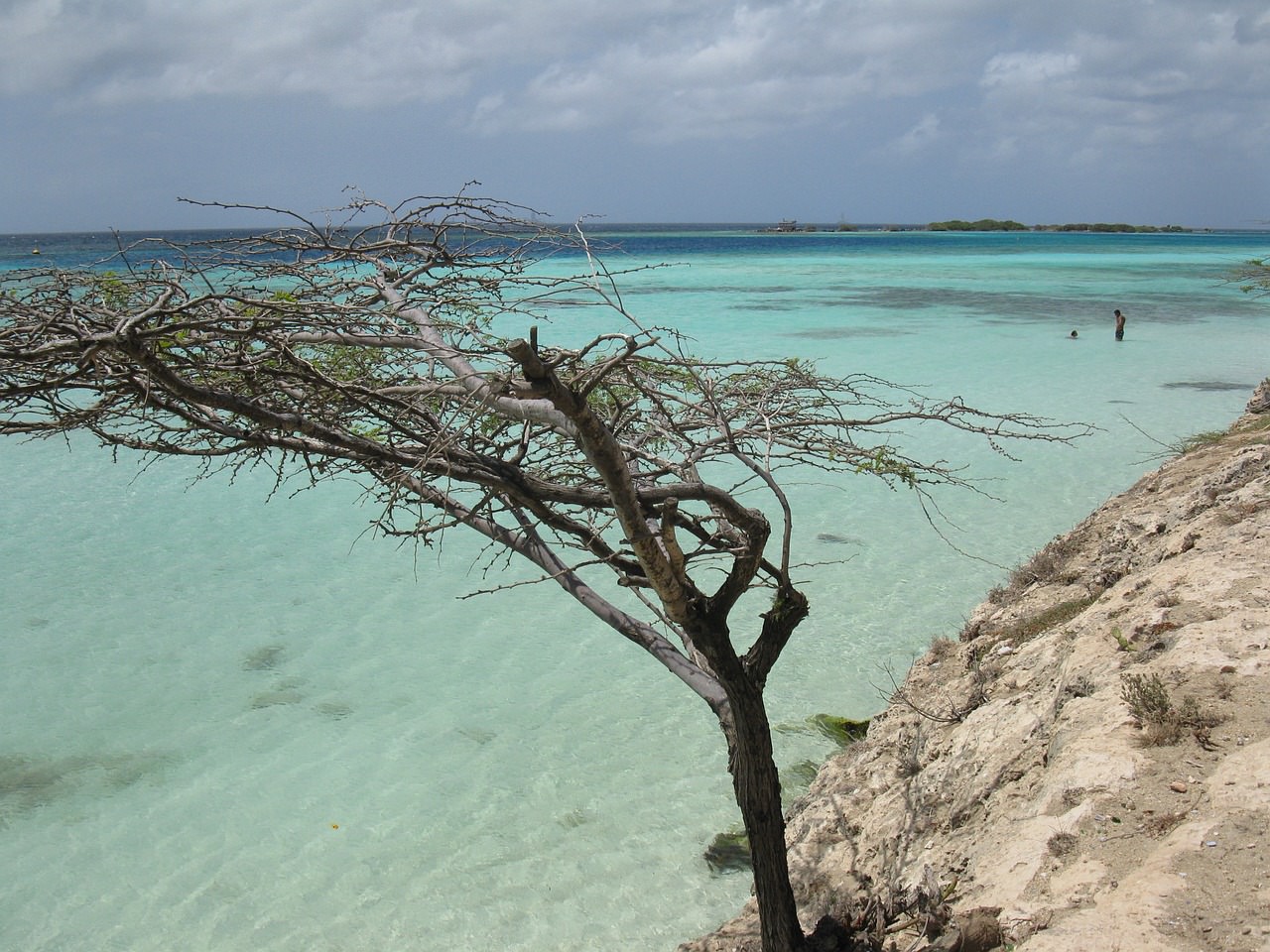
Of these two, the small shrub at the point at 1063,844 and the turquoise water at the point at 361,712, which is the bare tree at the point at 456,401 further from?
the turquoise water at the point at 361,712

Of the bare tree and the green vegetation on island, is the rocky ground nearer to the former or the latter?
the bare tree

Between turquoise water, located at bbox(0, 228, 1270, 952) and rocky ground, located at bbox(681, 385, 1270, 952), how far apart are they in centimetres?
102

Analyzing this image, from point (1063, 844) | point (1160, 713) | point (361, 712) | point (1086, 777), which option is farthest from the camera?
point (361, 712)

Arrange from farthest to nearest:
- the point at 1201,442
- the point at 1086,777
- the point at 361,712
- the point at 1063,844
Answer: the point at 1201,442 < the point at 361,712 < the point at 1086,777 < the point at 1063,844

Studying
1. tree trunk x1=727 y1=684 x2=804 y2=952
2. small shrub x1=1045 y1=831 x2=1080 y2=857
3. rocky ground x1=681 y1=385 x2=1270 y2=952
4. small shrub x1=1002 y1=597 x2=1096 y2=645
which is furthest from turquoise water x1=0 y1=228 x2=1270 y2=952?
small shrub x1=1045 y1=831 x2=1080 y2=857

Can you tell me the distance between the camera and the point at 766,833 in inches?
144

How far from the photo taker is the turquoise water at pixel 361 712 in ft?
17.5

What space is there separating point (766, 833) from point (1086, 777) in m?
1.16

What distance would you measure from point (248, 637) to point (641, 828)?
14.5ft

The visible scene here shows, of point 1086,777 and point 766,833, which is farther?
point 766,833

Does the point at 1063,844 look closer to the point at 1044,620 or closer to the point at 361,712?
the point at 1044,620

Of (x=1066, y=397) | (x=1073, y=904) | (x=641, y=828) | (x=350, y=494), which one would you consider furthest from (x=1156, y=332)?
(x=1073, y=904)

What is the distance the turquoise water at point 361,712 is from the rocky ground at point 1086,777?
3.34 ft

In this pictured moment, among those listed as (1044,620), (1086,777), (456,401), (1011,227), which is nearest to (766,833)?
(1086,777)
